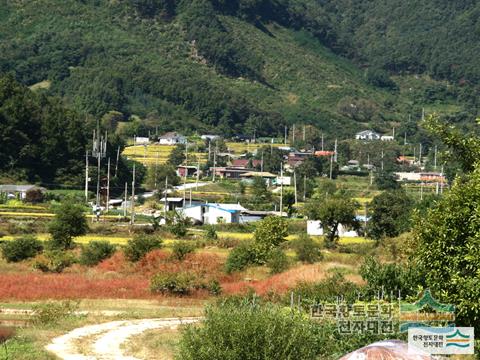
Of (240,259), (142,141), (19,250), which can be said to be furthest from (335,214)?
(142,141)

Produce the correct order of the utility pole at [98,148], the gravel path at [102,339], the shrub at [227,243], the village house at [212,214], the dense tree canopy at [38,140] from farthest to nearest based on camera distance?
the dense tree canopy at [38,140] < the utility pole at [98,148] < the village house at [212,214] < the shrub at [227,243] < the gravel path at [102,339]

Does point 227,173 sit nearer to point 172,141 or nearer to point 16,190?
point 172,141

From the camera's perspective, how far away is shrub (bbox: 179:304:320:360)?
841 inches

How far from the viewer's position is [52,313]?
3331cm

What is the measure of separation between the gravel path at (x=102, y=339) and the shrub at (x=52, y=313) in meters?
1.45

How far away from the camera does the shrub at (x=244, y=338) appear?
70.1 feet

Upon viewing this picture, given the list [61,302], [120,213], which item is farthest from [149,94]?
[61,302]

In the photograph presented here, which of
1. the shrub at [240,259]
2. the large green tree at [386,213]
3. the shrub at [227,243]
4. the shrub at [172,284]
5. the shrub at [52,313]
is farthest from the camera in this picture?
the large green tree at [386,213]

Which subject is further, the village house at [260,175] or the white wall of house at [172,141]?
the white wall of house at [172,141]

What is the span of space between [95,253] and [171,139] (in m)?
106

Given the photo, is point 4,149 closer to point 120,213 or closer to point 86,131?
point 86,131

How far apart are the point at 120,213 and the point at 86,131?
83.4ft

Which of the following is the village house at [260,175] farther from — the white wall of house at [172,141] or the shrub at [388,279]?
the shrub at [388,279]

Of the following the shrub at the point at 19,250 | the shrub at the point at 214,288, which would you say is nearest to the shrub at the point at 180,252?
the shrub at the point at 214,288
